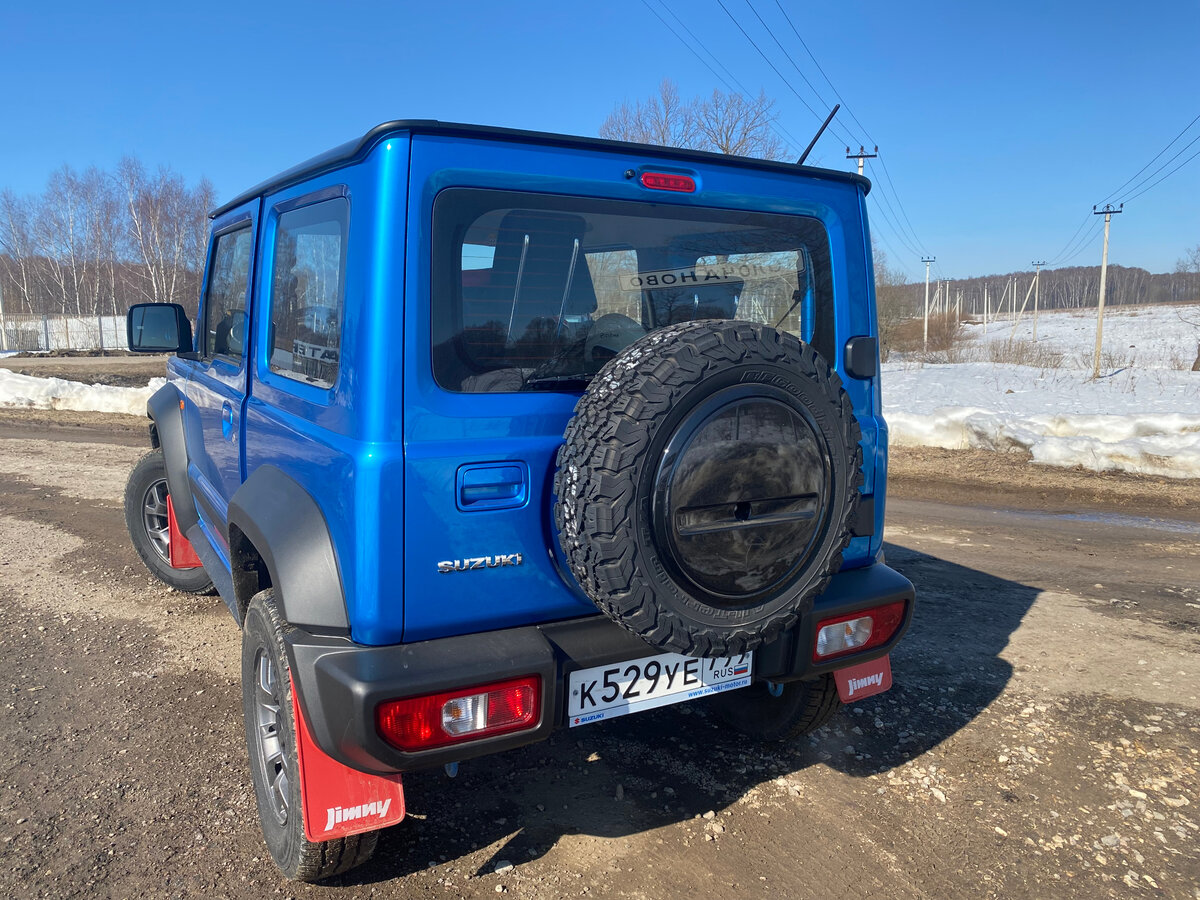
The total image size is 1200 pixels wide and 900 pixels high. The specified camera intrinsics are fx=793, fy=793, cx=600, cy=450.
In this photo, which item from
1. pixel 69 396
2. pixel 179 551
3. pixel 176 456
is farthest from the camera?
pixel 69 396

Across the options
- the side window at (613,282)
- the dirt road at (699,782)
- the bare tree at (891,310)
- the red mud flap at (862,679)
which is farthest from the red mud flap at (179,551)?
the bare tree at (891,310)

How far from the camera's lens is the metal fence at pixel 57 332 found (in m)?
43.4

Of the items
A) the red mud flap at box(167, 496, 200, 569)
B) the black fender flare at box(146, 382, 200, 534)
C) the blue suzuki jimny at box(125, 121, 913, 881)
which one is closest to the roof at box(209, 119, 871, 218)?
the blue suzuki jimny at box(125, 121, 913, 881)

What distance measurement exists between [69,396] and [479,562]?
47.8 ft

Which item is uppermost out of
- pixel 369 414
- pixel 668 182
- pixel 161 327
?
pixel 668 182

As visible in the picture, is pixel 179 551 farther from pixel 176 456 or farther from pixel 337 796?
pixel 337 796

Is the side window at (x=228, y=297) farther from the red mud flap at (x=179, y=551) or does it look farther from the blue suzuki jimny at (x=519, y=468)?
the red mud flap at (x=179, y=551)

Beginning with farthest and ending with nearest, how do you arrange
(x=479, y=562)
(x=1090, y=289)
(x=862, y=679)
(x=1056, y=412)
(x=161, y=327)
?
(x=1090, y=289)
(x=1056, y=412)
(x=161, y=327)
(x=862, y=679)
(x=479, y=562)

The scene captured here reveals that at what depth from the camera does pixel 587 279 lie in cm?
221

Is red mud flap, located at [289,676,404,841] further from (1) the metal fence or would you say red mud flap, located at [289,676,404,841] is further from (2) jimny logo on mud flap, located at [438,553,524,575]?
(1) the metal fence

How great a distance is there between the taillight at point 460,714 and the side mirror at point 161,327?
2.79 metres

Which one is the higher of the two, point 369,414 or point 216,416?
point 369,414

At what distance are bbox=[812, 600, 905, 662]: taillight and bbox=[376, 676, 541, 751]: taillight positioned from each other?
91 centimetres

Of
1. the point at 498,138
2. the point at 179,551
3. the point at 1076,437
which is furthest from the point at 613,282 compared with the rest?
the point at 1076,437
